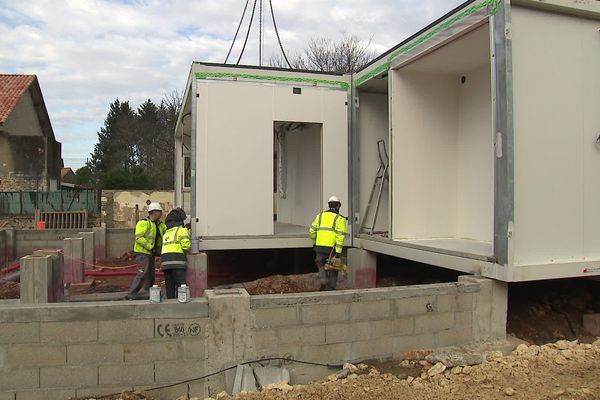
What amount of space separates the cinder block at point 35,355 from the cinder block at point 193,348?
0.98 m

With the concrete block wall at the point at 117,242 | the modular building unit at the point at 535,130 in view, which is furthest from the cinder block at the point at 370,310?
the concrete block wall at the point at 117,242

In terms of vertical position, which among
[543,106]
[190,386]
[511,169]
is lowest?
[190,386]

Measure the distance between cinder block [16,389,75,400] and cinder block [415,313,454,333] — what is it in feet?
10.7

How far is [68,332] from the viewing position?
4.11 metres

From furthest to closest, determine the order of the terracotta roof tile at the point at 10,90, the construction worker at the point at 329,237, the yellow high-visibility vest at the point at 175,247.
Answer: the terracotta roof tile at the point at 10,90, the construction worker at the point at 329,237, the yellow high-visibility vest at the point at 175,247

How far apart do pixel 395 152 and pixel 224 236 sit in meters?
3.14

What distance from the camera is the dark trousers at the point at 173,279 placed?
700cm

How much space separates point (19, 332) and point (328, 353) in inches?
106

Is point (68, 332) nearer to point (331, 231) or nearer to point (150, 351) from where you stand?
point (150, 351)

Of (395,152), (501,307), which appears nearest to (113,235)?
(395,152)

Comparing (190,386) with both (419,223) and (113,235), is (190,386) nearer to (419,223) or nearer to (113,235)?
Answer: (419,223)

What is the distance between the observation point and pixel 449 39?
244 inches

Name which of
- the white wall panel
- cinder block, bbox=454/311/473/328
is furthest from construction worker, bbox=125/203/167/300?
the white wall panel

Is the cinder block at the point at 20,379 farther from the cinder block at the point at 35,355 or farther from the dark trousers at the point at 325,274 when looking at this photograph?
the dark trousers at the point at 325,274
